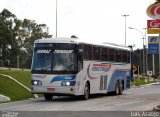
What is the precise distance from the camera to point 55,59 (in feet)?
82.4

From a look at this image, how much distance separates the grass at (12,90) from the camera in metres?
30.0

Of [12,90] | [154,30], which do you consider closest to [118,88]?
[12,90]

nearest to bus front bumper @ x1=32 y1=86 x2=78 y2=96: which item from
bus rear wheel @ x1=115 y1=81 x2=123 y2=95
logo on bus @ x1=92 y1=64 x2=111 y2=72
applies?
logo on bus @ x1=92 y1=64 x2=111 y2=72

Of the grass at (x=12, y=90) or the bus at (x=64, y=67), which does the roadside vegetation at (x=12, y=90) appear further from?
the bus at (x=64, y=67)

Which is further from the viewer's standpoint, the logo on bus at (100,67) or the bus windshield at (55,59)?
the logo on bus at (100,67)

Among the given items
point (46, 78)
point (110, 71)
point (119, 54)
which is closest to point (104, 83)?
point (110, 71)

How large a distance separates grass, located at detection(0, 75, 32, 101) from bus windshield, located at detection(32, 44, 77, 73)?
163 inches

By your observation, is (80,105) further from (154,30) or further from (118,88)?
(118,88)

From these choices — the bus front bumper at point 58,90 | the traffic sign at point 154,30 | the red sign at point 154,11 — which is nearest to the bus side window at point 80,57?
the bus front bumper at point 58,90

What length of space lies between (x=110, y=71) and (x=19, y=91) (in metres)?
6.02

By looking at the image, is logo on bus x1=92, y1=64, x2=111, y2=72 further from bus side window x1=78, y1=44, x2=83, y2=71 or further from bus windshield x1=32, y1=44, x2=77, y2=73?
bus windshield x1=32, y1=44, x2=77, y2=73

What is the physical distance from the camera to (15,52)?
113 m

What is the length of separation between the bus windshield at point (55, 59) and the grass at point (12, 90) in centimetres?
415

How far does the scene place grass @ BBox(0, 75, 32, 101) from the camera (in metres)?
30.0
